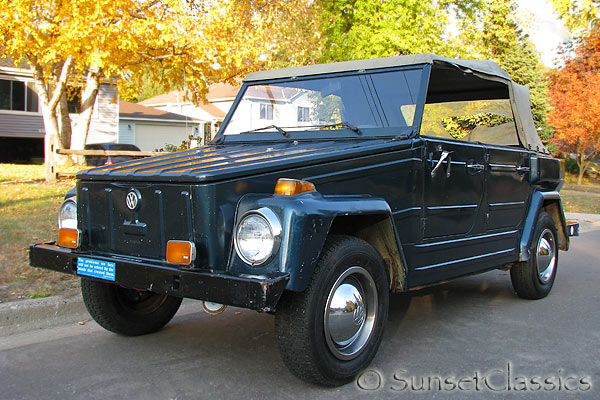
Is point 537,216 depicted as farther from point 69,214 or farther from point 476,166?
point 69,214

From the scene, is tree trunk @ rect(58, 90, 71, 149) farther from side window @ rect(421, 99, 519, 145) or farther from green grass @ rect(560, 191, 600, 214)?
side window @ rect(421, 99, 519, 145)

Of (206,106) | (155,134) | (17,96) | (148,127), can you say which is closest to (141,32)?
(17,96)

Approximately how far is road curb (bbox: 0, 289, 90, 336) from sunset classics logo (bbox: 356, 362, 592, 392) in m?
2.67

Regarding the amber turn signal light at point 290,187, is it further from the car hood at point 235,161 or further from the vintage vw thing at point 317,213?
the car hood at point 235,161

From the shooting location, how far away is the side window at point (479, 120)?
5.71 m

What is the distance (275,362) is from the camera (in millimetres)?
3871

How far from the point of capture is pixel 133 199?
3.46 metres

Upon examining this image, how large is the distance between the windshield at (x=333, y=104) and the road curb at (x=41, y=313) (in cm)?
199

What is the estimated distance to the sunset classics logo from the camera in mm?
3496

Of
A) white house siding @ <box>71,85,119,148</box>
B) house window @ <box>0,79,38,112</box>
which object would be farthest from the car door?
white house siding @ <box>71,85,119,148</box>

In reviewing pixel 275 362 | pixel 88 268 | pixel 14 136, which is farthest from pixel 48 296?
pixel 14 136

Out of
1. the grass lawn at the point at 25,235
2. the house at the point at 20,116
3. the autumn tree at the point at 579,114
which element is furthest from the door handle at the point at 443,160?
the autumn tree at the point at 579,114

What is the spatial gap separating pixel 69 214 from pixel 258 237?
1605mm

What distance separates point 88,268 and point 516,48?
34120 millimetres
